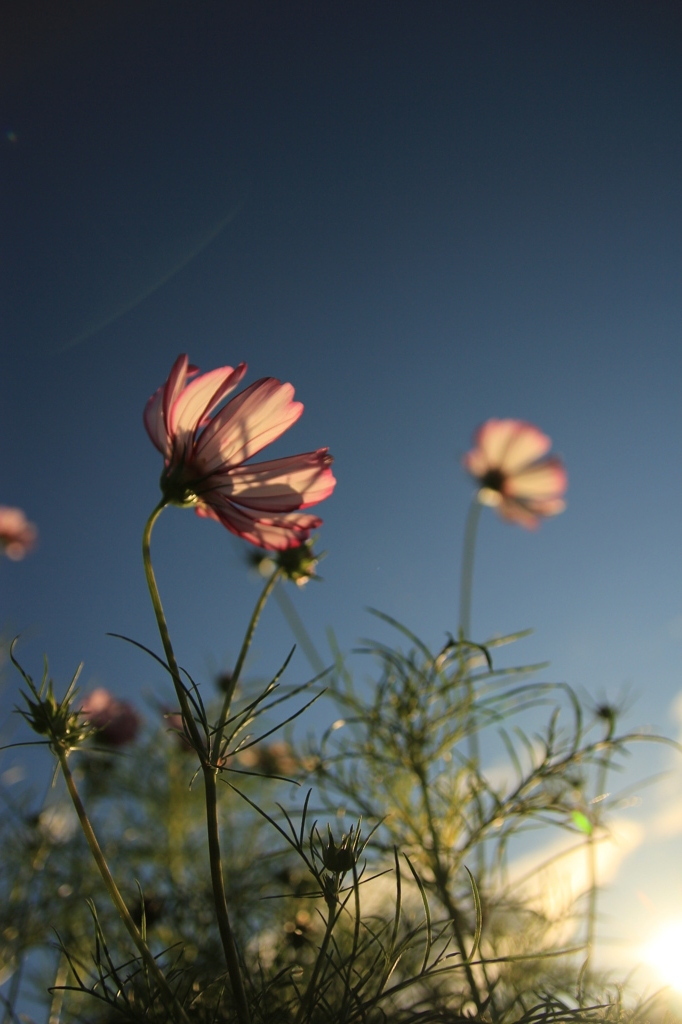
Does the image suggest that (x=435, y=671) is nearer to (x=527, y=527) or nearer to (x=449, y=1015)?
(x=449, y=1015)

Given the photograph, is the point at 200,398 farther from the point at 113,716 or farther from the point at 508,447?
the point at 508,447

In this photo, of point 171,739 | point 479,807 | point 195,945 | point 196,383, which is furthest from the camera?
point 171,739

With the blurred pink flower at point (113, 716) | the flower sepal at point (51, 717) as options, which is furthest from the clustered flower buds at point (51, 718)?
the blurred pink flower at point (113, 716)

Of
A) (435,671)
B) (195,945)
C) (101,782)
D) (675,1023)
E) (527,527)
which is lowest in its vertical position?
(675,1023)

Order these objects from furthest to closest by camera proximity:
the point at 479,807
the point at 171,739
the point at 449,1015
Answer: the point at 171,739 < the point at 479,807 < the point at 449,1015

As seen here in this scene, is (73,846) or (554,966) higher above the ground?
(73,846)

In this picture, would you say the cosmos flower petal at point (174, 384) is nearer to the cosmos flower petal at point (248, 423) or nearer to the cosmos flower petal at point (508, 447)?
the cosmos flower petal at point (248, 423)

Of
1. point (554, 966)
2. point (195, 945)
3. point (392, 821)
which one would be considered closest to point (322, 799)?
point (392, 821)
